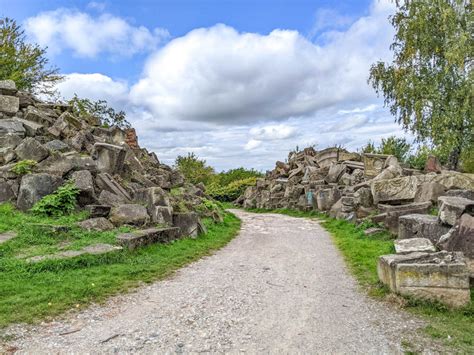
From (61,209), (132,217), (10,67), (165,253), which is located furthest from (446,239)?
(10,67)

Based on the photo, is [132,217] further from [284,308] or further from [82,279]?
[284,308]

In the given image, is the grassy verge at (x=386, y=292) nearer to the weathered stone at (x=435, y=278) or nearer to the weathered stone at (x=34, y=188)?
the weathered stone at (x=435, y=278)

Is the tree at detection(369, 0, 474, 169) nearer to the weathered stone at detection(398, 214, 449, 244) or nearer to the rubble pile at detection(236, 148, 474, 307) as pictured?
the rubble pile at detection(236, 148, 474, 307)

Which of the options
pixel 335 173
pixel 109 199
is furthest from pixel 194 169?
pixel 109 199

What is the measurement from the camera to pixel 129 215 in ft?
30.3

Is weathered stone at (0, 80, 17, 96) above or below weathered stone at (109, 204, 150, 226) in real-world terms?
above

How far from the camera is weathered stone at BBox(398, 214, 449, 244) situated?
23.1 ft

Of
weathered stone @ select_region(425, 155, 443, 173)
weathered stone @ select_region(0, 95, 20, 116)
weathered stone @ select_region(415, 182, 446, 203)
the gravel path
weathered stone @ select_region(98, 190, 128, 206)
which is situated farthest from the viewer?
weathered stone @ select_region(425, 155, 443, 173)

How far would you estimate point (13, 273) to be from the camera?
5.54m

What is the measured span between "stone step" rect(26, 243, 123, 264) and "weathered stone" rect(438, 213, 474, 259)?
18.6 feet

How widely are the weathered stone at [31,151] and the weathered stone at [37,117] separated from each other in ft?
9.67

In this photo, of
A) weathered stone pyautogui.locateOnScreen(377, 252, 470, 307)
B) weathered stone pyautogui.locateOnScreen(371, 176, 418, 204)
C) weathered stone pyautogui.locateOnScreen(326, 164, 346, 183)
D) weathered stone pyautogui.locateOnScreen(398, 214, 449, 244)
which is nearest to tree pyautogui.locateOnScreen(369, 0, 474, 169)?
weathered stone pyautogui.locateOnScreen(326, 164, 346, 183)

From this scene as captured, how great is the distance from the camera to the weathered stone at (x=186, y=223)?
32.8 ft

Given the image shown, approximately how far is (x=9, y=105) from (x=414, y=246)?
13528 millimetres
